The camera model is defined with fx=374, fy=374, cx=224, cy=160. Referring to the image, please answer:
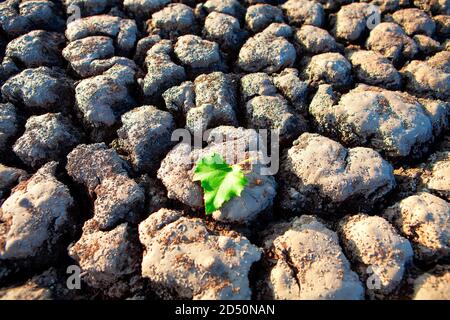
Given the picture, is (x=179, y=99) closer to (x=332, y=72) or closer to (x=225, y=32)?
(x=225, y=32)

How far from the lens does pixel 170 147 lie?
230 cm

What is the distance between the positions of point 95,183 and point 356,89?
1785mm

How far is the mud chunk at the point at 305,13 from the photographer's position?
303cm

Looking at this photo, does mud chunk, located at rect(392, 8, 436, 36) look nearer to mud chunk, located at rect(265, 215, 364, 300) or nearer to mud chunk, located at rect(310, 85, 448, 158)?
mud chunk, located at rect(310, 85, 448, 158)

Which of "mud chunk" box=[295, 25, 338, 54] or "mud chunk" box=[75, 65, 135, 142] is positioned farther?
"mud chunk" box=[295, 25, 338, 54]

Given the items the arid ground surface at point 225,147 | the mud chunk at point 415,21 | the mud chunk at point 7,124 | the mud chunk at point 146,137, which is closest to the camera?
the arid ground surface at point 225,147

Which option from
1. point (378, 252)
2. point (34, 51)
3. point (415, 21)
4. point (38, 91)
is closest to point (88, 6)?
point (34, 51)

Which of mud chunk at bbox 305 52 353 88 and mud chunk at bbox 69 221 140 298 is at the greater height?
mud chunk at bbox 305 52 353 88

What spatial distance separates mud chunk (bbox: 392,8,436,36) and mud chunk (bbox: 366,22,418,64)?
166 mm

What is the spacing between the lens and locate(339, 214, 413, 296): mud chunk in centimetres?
177

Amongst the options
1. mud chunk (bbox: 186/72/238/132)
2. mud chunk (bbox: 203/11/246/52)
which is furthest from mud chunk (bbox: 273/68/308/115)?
mud chunk (bbox: 203/11/246/52)

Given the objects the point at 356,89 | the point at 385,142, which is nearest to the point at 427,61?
the point at 356,89

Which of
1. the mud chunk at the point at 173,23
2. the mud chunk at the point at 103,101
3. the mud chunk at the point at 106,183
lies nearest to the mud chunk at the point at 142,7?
the mud chunk at the point at 173,23

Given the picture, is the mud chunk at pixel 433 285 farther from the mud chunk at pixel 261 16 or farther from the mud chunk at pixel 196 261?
the mud chunk at pixel 261 16
